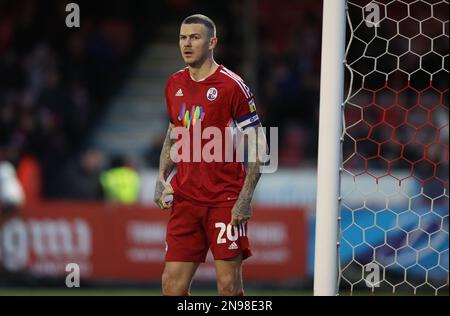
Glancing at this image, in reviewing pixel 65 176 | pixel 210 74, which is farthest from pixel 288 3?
pixel 210 74

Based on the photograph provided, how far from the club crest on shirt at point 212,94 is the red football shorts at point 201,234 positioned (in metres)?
0.65

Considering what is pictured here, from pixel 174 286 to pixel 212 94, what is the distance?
46.6 inches

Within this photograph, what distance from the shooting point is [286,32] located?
17.2 metres

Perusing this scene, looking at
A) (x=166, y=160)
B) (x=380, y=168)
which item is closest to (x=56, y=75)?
(x=380, y=168)

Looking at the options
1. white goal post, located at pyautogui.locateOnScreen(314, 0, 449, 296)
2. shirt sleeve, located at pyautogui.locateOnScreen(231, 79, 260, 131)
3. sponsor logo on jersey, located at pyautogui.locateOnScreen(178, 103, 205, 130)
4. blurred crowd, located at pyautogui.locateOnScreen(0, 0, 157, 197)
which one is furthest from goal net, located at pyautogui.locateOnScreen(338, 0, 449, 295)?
blurred crowd, located at pyautogui.locateOnScreen(0, 0, 157, 197)

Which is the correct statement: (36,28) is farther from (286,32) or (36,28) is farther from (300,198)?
(300,198)

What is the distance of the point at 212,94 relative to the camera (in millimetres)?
6078

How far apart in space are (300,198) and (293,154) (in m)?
1.87

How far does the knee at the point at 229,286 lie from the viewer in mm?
5988

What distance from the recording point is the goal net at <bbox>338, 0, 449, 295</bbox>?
34.3ft

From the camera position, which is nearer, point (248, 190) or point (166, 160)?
point (248, 190)

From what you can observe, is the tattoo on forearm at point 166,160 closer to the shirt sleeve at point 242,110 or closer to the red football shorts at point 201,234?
the red football shorts at point 201,234
